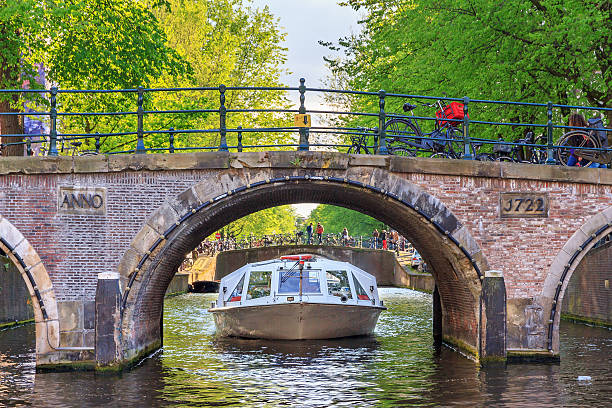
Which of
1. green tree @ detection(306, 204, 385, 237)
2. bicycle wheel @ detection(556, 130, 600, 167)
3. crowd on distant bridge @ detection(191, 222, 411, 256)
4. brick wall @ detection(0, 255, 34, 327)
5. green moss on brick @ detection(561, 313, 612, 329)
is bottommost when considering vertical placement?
green moss on brick @ detection(561, 313, 612, 329)

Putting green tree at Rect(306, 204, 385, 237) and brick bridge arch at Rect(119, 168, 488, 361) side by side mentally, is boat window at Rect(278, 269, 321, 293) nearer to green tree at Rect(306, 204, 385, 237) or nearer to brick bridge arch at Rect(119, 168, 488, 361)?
brick bridge arch at Rect(119, 168, 488, 361)

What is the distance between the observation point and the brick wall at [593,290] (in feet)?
70.9

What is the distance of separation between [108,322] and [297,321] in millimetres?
6827

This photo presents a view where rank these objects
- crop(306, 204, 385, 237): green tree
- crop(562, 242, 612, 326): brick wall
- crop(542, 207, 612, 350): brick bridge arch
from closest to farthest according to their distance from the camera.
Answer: crop(542, 207, 612, 350): brick bridge arch → crop(562, 242, 612, 326): brick wall → crop(306, 204, 385, 237): green tree

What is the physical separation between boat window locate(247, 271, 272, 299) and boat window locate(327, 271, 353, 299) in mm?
1497

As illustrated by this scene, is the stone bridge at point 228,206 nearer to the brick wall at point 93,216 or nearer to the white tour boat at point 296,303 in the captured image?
the brick wall at point 93,216

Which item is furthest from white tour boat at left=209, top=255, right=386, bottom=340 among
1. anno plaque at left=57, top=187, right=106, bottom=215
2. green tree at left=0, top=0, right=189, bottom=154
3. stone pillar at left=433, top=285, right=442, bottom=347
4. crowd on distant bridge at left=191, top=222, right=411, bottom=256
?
crowd on distant bridge at left=191, top=222, right=411, bottom=256

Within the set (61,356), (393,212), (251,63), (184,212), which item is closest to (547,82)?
(393,212)

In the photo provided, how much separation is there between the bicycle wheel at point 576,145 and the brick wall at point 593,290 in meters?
5.96

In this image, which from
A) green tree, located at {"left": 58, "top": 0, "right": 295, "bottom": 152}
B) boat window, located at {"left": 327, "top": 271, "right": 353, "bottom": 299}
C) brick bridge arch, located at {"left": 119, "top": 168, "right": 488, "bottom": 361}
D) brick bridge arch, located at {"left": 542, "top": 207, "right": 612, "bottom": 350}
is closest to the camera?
brick bridge arch, located at {"left": 119, "top": 168, "right": 488, "bottom": 361}

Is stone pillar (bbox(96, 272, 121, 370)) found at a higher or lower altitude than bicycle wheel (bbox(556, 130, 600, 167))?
lower

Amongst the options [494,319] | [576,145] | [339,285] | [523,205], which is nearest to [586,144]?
[576,145]

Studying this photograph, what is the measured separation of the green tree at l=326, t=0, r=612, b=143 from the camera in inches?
770

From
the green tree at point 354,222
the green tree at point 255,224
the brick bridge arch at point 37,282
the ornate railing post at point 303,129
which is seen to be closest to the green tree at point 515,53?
the ornate railing post at point 303,129
